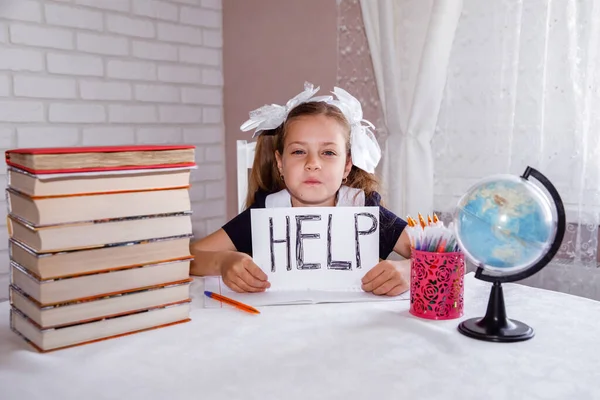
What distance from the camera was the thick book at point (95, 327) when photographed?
80 cm

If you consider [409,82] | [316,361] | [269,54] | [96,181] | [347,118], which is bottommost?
[316,361]

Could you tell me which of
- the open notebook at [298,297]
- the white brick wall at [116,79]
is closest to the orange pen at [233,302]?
the open notebook at [298,297]

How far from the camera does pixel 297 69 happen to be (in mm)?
2301

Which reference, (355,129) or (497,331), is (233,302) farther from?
(355,129)

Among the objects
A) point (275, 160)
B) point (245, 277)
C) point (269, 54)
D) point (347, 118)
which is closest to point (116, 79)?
point (269, 54)

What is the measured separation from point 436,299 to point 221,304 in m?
0.37

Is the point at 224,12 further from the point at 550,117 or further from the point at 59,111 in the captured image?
the point at 550,117

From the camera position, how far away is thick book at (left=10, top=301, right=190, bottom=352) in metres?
0.80

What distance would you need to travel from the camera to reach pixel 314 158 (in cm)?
131

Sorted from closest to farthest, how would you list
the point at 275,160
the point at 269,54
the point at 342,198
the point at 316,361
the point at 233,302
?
the point at 316,361, the point at 233,302, the point at 342,198, the point at 275,160, the point at 269,54

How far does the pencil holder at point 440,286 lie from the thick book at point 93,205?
40cm

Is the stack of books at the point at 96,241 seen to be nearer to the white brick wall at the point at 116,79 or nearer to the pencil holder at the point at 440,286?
the pencil holder at the point at 440,286

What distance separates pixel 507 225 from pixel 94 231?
0.59 m

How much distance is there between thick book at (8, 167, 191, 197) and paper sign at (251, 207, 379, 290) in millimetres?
234
